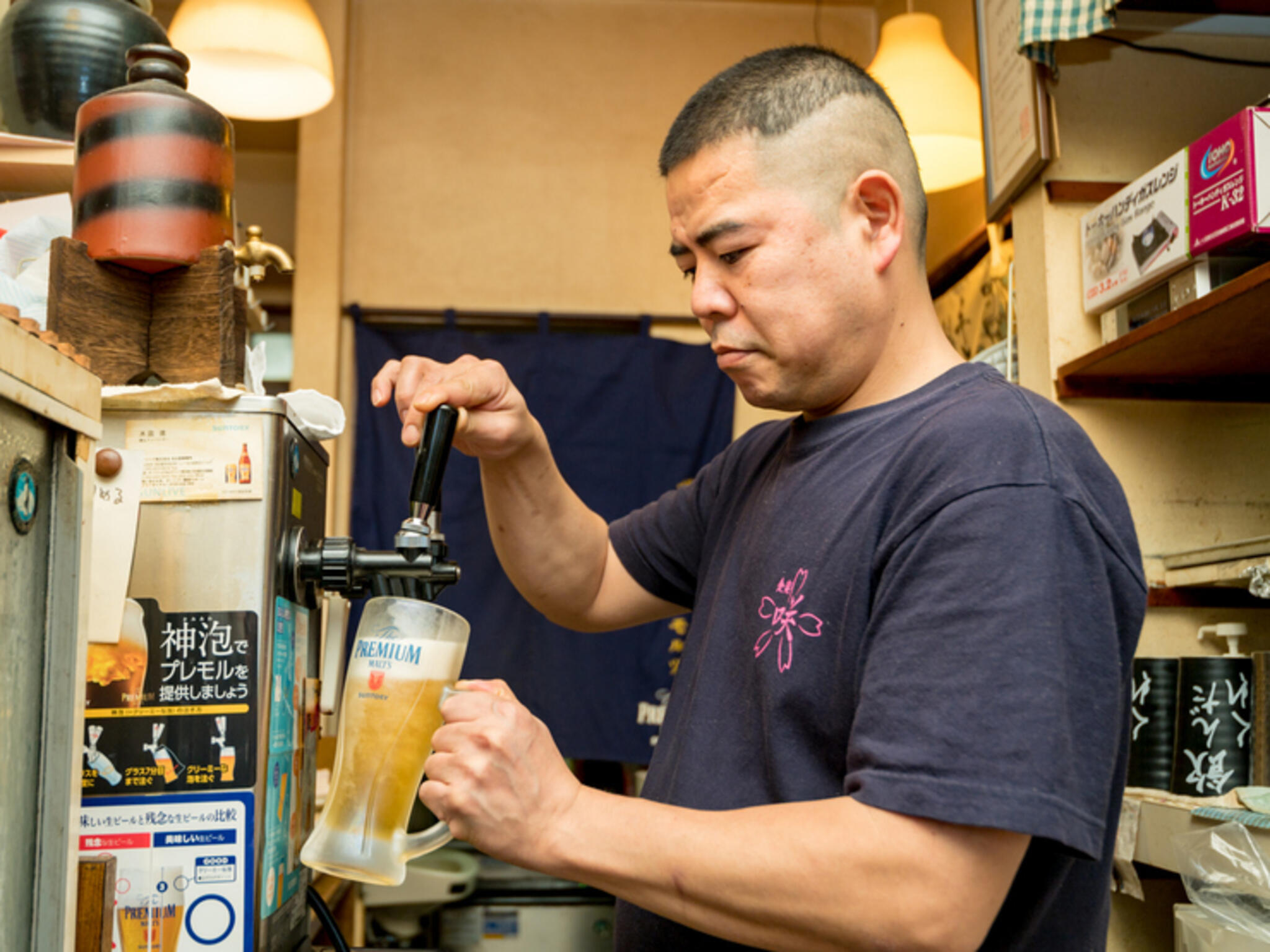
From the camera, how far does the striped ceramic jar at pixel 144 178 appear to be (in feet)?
3.38

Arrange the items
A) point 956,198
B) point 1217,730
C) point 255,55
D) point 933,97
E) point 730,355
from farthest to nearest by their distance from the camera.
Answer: point 956,198 → point 255,55 → point 933,97 → point 1217,730 → point 730,355

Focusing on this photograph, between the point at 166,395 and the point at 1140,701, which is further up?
the point at 166,395

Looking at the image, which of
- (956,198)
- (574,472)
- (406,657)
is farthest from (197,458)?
(956,198)

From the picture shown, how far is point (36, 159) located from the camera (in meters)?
1.31

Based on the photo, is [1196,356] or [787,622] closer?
[787,622]

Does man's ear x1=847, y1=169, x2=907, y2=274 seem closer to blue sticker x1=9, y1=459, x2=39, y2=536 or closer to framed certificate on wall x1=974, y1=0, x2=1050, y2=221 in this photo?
blue sticker x1=9, y1=459, x2=39, y2=536

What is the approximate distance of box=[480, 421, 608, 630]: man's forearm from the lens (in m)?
1.27

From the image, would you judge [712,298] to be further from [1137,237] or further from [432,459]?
[1137,237]

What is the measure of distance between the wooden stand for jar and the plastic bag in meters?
1.26

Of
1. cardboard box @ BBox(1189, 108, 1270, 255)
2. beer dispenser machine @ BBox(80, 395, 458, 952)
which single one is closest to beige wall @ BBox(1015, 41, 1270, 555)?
cardboard box @ BBox(1189, 108, 1270, 255)

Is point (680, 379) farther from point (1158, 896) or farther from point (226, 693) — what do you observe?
point (226, 693)

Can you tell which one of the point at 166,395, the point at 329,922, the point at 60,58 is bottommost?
the point at 329,922

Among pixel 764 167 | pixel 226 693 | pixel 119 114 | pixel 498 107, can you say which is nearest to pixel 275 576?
pixel 226 693

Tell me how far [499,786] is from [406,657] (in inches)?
5.6
